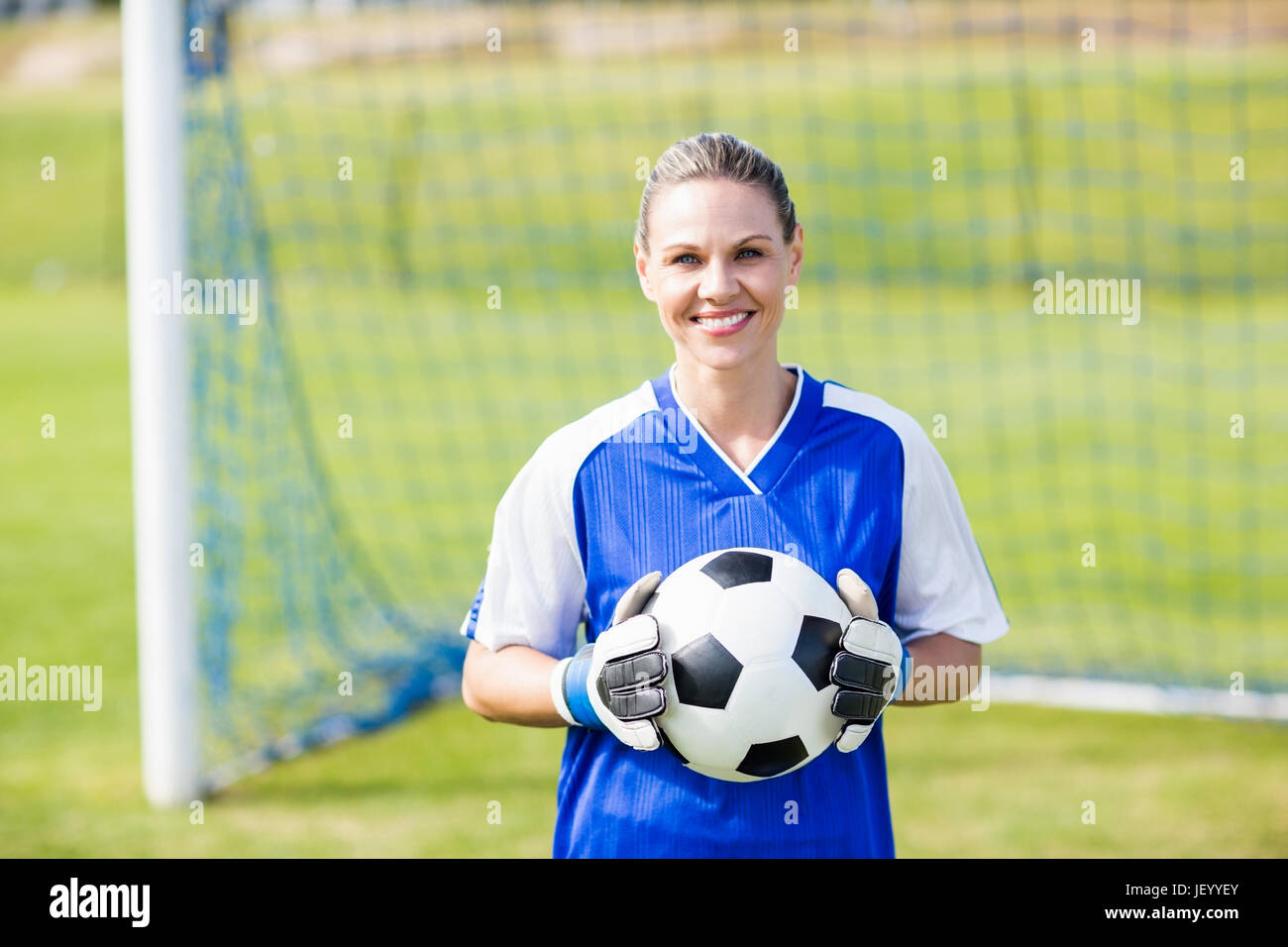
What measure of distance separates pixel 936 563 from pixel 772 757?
0.47 metres

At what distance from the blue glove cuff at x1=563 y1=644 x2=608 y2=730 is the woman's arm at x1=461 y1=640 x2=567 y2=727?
5 centimetres

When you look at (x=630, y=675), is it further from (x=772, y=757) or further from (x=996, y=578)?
(x=996, y=578)

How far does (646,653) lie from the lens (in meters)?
2.12

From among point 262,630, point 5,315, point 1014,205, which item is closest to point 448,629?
Answer: point 262,630

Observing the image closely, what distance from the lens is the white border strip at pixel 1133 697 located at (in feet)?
18.3

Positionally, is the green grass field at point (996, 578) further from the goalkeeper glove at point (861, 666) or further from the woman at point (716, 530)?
the goalkeeper glove at point (861, 666)

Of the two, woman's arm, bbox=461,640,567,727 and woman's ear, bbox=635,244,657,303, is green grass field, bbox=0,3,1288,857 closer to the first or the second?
woman's arm, bbox=461,640,567,727

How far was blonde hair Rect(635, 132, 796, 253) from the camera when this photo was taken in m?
2.19

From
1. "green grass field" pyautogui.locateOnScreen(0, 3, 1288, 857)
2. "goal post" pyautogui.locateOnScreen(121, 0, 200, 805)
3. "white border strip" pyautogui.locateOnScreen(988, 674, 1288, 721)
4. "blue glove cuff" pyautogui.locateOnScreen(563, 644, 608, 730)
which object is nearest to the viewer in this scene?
"blue glove cuff" pyautogui.locateOnScreen(563, 644, 608, 730)

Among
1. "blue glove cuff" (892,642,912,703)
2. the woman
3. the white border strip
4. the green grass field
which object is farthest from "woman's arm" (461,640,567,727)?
the white border strip

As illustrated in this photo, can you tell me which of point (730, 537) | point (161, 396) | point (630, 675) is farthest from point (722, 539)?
point (161, 396)

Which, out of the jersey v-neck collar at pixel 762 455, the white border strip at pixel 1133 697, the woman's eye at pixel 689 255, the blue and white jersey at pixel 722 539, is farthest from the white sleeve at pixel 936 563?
the white border strip at pixel 1133 697
